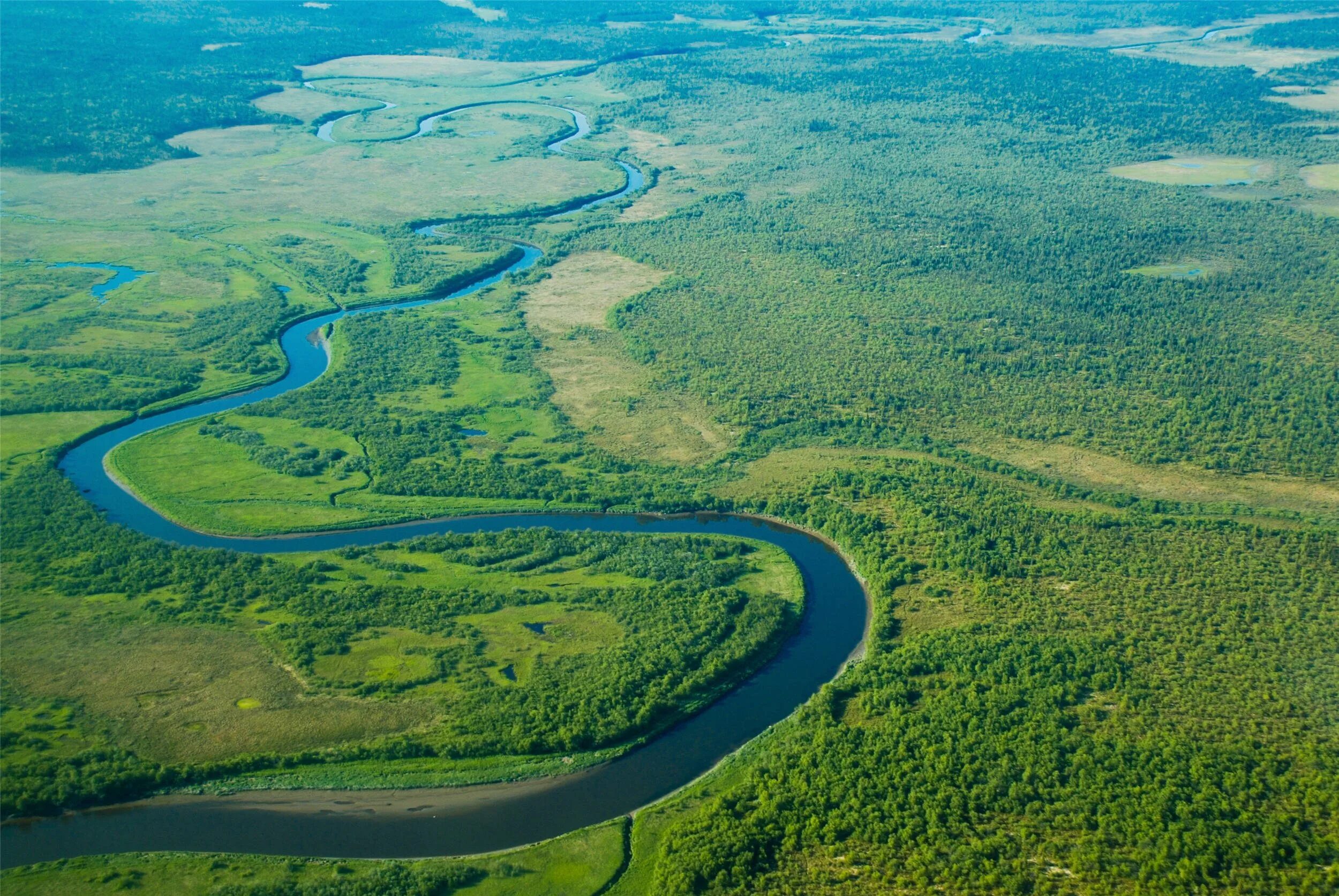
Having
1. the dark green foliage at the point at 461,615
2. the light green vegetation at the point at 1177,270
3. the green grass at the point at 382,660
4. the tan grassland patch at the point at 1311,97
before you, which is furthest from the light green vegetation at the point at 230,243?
the tan grassland patch at the point at 1311,97

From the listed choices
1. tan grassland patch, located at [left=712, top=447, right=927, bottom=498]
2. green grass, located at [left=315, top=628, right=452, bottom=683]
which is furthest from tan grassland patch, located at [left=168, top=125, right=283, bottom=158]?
green grass, located at [left=315, top=628, right=452, bottom=683]

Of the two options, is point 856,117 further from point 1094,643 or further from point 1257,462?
point 1094,643

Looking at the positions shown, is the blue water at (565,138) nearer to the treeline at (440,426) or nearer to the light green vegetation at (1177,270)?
the treeline at (440,426)

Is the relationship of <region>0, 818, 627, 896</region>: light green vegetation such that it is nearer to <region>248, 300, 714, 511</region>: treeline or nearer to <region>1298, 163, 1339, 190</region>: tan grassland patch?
<region>248, 300, 714, 511</region>: treeline

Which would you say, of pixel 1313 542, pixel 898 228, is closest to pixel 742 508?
pixel 1313 542

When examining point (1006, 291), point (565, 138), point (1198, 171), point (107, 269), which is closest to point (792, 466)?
point (1006, 291)

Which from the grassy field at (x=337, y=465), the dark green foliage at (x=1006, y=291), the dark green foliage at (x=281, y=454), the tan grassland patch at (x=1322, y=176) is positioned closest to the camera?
the grassy field at (x=337, y=465)
